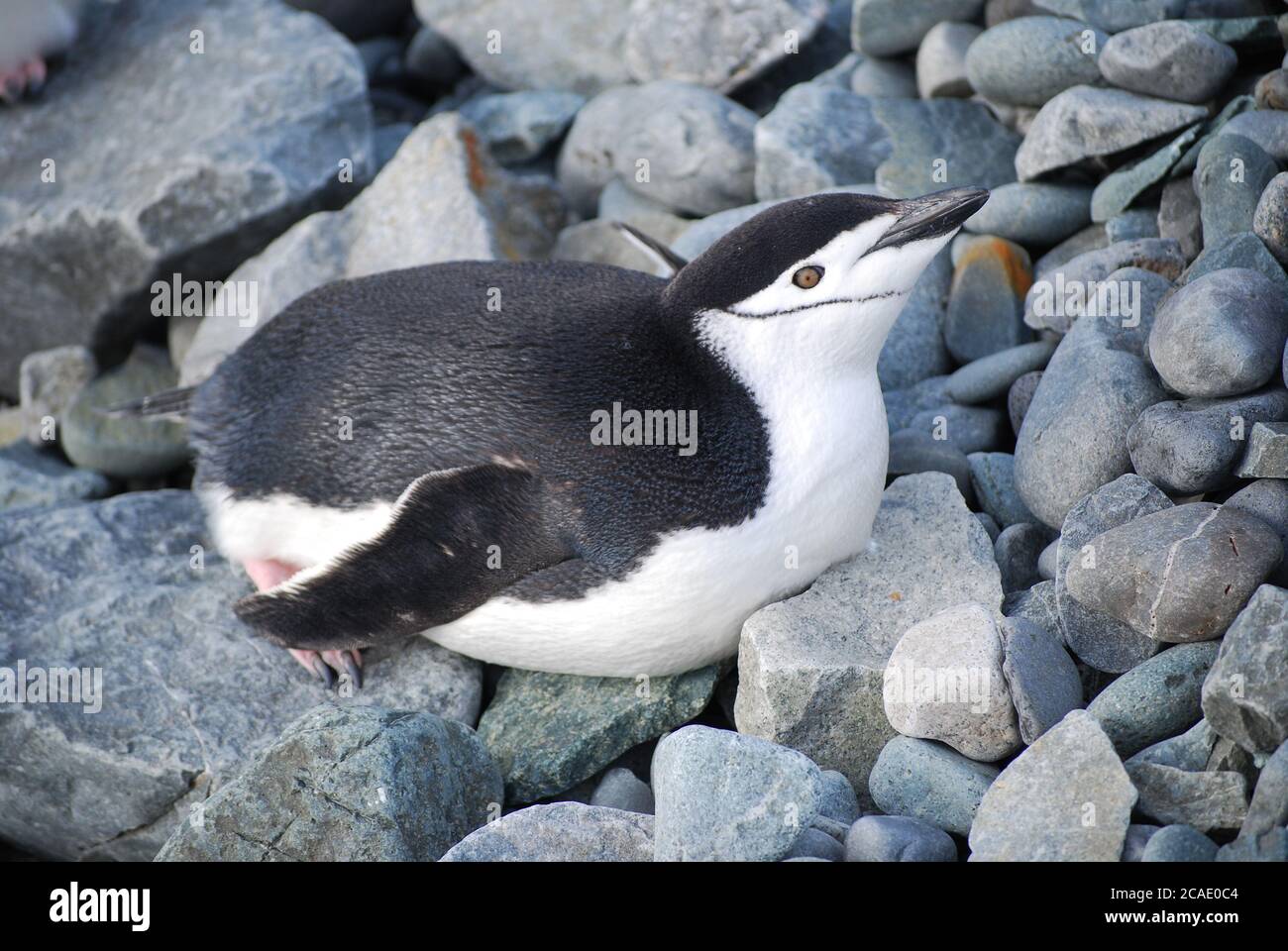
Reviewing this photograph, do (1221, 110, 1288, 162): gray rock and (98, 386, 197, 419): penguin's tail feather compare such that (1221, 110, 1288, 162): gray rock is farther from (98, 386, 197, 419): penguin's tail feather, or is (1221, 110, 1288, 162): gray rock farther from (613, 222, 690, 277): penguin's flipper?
(98, 386, 197, 419): penguin's tail feather

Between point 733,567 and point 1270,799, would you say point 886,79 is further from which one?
point 1270,799

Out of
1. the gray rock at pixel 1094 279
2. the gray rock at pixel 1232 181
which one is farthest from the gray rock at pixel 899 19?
the gray rock at pixel 1232 181

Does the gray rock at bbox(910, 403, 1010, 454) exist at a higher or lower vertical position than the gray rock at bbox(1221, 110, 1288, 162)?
lower

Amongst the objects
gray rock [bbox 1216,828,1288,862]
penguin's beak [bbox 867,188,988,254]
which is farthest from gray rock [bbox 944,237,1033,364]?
gray rock [bbox 1216,828,1288,862]

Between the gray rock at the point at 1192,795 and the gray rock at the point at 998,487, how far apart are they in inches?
46.4

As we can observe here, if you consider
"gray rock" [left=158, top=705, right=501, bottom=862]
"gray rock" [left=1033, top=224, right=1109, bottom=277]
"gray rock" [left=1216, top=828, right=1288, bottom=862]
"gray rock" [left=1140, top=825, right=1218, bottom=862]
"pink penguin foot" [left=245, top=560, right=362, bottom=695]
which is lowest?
"pink penguin foot" [left=245, top=560, right=362, bottom=695]

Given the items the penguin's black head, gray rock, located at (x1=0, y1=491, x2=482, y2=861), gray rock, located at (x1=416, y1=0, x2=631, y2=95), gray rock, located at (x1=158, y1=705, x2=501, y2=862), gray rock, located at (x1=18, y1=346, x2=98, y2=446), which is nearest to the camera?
gray rock, located at (x1=158, y1=705, x2=501, y2=862)

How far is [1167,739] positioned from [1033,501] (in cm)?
96

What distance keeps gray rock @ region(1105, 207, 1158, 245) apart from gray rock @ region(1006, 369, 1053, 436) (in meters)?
0.49

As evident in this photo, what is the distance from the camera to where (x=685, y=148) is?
5113 millimetres

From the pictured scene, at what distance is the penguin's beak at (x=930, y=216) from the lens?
321cm

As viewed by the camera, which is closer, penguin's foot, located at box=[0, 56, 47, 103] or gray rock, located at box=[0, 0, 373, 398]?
gray rock, located at box=[0, 0, 373, 398]

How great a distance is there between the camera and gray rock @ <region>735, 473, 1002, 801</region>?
10.6ft

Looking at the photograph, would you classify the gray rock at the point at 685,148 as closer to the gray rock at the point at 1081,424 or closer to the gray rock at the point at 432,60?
the gray rock at the point at 432,60
